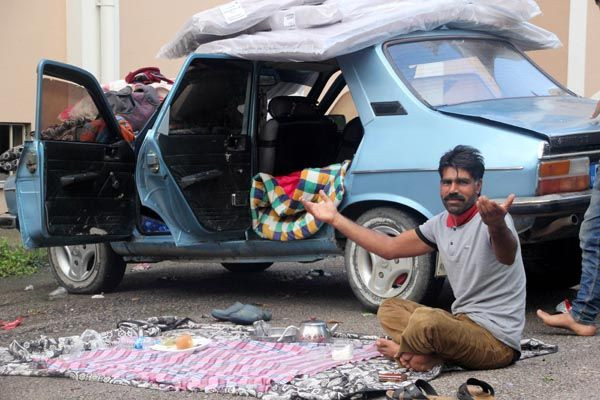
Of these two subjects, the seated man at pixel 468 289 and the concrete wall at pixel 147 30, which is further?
the concrete wall at pixel 147 30

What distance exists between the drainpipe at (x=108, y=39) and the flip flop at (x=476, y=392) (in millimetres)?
9055

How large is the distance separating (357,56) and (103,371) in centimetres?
293

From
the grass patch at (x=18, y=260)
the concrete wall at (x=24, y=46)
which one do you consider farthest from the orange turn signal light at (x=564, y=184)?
the concrete wall at (x=24, y=46)

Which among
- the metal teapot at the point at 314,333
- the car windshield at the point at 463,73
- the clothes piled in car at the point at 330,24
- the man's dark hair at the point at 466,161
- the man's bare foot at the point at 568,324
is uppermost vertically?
the clothes piled in car at the point at 330,24

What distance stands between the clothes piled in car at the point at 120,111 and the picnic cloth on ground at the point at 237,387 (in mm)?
1732

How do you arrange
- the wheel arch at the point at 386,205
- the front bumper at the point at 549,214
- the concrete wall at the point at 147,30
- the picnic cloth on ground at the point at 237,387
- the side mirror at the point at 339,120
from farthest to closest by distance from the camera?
the concrete wall at the point at 147,30 < the side mirror at the point at 339,120 < the wheel arch at the point at 386,205 < the front bumper at the point at 549,214 < the picnic cloth on ground at the point at 237,387

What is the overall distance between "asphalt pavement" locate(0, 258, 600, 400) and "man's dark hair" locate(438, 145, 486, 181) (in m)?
1.00

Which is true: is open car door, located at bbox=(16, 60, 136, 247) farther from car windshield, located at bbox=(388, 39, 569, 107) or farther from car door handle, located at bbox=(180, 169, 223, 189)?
car windshield, located at bbox=(388, 39, 569, 107)

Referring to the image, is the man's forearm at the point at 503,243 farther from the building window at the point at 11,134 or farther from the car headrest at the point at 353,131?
the building window at the point at 11,134

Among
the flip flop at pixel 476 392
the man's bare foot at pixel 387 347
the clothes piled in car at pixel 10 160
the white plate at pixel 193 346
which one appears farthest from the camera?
the clothes piled in car at pixel 10 160

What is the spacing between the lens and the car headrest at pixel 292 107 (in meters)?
8.27

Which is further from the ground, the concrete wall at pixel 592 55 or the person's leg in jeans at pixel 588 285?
the concrete wall at pixel 592 55

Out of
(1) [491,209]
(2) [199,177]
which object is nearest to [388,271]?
(2) [199,177]

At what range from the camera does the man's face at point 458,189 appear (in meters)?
5.14
